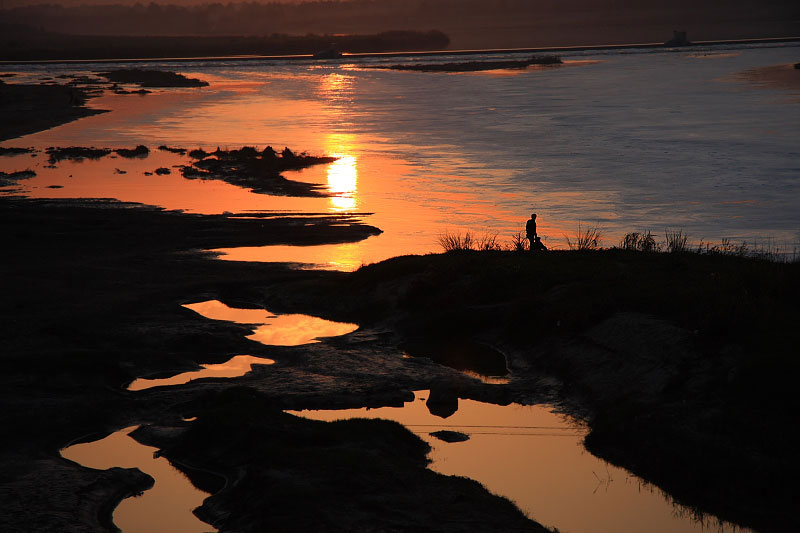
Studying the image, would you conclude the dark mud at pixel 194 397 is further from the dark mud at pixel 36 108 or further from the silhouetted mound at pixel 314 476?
the dark mud at pixel 36 108

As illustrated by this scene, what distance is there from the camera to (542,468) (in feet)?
53.3

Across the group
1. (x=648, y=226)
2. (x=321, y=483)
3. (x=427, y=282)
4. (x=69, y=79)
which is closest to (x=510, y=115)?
(x=648, y=226)

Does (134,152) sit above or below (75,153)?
above

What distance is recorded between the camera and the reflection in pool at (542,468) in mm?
14234

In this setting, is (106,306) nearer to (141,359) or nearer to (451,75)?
(141,359)

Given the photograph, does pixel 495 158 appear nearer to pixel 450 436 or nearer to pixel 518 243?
pixel 518 243

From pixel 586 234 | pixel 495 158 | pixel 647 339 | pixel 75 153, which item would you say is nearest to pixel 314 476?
pixel 647 339

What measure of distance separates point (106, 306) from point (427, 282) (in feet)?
31.1

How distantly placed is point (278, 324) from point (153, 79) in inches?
6019

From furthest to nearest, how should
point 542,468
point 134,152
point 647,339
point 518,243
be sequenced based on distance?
1. point 134,152
2. point 518,243
3. point 647,339
4. point 542,468

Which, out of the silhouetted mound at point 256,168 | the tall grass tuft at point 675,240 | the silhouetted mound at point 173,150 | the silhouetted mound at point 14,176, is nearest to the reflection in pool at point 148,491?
the tall grass tuft at point 675,240

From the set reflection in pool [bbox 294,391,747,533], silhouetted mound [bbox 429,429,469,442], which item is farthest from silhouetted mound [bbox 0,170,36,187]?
silhouetted mound [bbox 429,429,469,442]

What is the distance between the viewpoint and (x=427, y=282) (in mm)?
26359

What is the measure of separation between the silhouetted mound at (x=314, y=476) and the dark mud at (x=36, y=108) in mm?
71551
